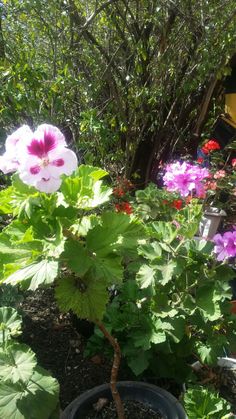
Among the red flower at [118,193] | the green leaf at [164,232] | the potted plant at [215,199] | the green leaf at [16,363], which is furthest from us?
the potted plant at [215,199]

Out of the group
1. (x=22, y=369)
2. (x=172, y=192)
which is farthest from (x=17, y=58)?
(x=22, y=369)

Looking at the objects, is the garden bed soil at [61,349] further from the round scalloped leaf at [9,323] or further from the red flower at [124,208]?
the red flower at [124,208]

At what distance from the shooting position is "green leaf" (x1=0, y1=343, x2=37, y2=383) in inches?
57.8

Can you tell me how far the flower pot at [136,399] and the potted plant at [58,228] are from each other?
0.60 m

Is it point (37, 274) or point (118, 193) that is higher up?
point (37, 274)

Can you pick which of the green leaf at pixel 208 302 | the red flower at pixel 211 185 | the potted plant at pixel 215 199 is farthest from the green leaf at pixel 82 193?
the red flower at pixel 211 185

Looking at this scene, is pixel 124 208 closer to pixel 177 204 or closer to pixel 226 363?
pixel 177 204

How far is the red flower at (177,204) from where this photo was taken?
2.74 meters

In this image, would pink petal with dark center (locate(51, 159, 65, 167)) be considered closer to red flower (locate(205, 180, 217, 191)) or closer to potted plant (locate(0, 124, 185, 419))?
potted plant (locate(0, 124, 185, 419))

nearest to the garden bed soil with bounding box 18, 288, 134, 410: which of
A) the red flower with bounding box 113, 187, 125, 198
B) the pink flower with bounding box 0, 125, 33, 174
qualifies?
the red flower with bounding box 113, 187, 125, 198

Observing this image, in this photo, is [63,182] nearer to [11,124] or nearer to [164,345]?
[164,345]

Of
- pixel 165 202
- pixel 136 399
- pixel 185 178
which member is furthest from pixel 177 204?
pixel 136 399

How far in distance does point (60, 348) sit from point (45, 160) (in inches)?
62.8

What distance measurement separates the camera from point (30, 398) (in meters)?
1.55
